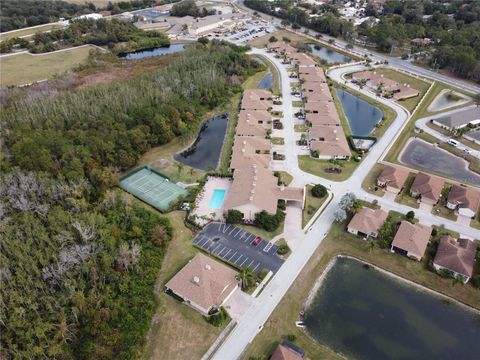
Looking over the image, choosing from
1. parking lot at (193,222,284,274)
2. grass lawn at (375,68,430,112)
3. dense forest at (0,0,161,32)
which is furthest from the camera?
dense forest at (0,0,161,32)

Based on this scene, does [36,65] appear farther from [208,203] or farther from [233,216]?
[233,216]

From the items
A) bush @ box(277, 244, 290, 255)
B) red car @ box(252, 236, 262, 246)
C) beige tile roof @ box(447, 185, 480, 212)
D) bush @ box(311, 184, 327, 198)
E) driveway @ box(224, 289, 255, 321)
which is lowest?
driveway @ box(224, 289, 255, 321)

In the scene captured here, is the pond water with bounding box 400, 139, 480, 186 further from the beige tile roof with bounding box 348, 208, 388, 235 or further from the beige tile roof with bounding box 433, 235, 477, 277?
the beige tile roof with bounding box 348, 208, 388, 235

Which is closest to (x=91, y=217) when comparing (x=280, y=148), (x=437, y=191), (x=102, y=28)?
(x=280, y=148)

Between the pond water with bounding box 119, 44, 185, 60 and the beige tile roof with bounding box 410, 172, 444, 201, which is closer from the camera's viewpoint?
the beige tile roof with bounding box 410, 172, 444, 201

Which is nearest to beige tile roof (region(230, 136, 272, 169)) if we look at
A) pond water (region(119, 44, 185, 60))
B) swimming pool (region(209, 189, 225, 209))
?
swimming pool (region(209, 189, 225, 209))

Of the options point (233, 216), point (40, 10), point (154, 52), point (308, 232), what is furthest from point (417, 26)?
point (40, 10)

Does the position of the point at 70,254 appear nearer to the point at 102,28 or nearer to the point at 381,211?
the point at 381,211
